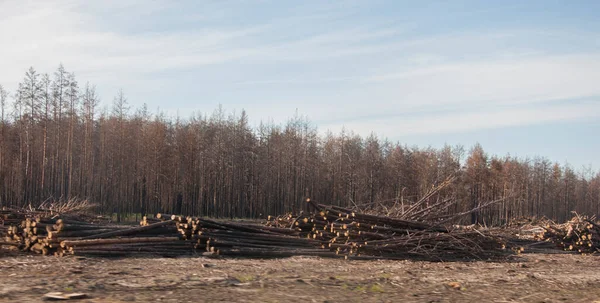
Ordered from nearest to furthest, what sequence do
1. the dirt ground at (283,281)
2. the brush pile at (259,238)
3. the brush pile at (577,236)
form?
1. the dirt ground at (283,281)
2. the brush pile at (259,238)
3. the brush pile at (577,236)

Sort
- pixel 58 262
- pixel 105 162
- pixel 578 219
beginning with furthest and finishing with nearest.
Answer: pixel 105 162
pixel 578 219
pixel 58 262

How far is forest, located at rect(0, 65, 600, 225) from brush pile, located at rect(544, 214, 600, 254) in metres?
5.44

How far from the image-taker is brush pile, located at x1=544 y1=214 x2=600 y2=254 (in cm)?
1642

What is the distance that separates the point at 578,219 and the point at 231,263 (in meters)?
12.8

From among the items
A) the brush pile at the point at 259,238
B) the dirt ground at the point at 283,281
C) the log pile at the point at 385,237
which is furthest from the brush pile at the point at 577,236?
the dirt ground at the point at 283,281

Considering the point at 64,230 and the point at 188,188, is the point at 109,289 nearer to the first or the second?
the point at 64,230

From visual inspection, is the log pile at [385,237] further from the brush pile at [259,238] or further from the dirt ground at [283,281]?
the dirt ground at [283,281]

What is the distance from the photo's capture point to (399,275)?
9.17 metres

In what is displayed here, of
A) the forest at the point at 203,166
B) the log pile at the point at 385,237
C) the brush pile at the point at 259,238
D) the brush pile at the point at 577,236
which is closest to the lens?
the brush pile at the point at 259,238

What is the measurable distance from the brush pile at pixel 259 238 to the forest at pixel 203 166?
827 centimetres

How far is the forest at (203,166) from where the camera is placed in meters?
32.6

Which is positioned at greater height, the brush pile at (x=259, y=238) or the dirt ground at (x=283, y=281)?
the brush pile at (x=259, y=238)

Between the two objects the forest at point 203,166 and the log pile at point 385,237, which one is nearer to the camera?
the log pile at point 385,237

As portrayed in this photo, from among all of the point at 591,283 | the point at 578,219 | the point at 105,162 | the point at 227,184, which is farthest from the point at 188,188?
the point at 591,283
